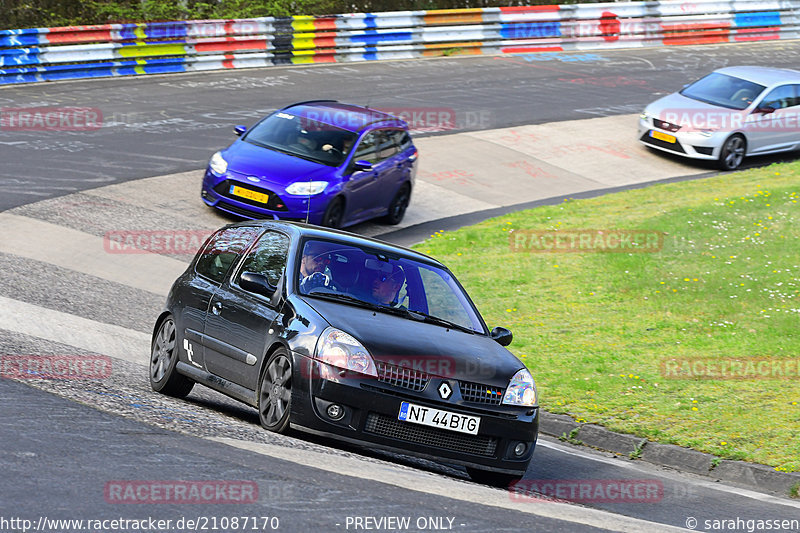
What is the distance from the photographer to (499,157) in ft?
72.9

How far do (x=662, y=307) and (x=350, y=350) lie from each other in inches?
267

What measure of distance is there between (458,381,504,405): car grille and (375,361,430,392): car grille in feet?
0.94

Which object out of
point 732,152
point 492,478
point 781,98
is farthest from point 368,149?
point 781,98

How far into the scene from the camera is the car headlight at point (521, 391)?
305 inches

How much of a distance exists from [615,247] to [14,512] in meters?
11.9

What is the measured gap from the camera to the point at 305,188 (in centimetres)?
1582

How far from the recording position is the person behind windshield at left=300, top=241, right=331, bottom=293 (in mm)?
8227

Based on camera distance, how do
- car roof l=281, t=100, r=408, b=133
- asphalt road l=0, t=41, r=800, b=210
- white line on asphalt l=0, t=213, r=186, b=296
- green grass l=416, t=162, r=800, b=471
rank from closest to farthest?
green grass l=416, t=162, r=800, b=471 < white line on asphalt l=0, t=213, r=186, b=296 < car roof l=281, t=100, r=408, b=133 < asphalt road l=0, t=41, r=800, b=210

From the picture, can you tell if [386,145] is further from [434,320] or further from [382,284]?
[434,320]

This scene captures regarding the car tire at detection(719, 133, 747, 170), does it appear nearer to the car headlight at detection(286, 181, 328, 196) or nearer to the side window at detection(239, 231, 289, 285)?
the car headlight at detection(286, 181, 328, 196)

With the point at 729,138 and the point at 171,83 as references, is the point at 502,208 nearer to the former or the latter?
the point at 729,138

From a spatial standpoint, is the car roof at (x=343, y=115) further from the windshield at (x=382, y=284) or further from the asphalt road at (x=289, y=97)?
the windshield at (x=382, y=284)

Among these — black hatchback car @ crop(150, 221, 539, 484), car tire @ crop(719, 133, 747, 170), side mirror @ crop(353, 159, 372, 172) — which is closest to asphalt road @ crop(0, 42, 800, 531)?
black hatchback car @ crop(150, 221, 539, 484)

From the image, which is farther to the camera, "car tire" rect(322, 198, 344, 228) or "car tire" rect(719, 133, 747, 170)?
"car tire" rect(719, 133, 747, 170)
